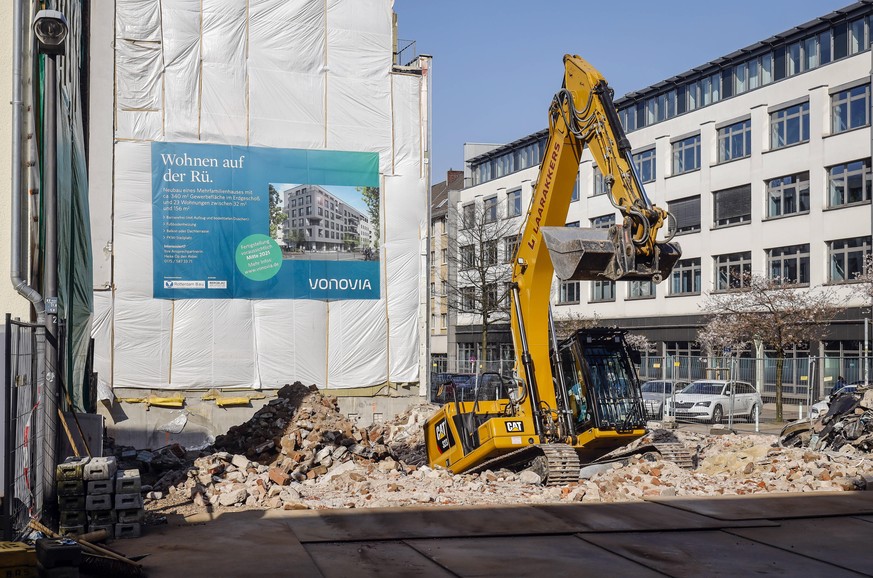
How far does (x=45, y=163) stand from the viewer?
10.1 m

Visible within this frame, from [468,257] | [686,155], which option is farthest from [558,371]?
[468,257]

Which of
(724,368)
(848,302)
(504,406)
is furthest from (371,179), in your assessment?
(848,302)

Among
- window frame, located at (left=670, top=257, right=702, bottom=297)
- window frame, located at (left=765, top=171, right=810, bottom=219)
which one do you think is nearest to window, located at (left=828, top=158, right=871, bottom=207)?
window frame, located at (left=765, top=171, right=810, bottom=219)

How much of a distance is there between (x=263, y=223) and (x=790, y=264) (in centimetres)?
2610

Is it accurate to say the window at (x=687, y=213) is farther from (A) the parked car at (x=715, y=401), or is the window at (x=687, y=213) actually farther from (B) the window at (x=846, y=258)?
(A) the parked car at (x=715, y=401)

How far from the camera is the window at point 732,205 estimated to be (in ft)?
147

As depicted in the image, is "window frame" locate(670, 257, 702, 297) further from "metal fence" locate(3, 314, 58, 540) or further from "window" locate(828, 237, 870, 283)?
"metal fence" locate(3, 314, 58, 540)

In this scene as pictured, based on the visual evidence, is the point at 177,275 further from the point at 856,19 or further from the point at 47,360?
the point at 856,19

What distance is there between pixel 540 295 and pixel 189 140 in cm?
1284

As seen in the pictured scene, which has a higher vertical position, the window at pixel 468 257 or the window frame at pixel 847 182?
the window frame at pixel 847 182

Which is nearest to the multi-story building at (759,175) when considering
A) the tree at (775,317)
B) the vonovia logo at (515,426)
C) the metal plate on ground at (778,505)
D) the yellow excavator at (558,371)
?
the tree at (775,317)

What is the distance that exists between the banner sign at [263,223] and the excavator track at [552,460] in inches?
459

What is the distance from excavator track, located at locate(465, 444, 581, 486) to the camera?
46.7 feet

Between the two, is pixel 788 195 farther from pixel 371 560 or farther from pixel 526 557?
pixel 371 560
